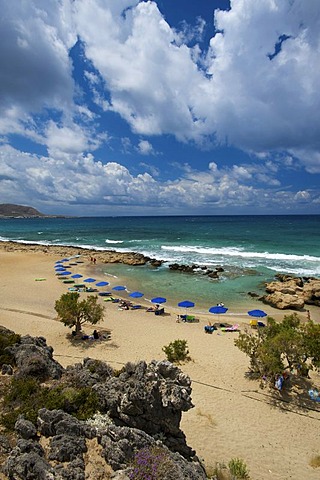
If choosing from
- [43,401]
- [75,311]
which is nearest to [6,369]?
[43,401]

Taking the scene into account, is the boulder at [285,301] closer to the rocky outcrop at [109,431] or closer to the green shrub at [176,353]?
the green shrub at [176,353]

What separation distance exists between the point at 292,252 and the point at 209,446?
2133 inches

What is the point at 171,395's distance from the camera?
7.68m

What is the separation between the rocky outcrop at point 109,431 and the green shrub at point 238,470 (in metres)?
1.38

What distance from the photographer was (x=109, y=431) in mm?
6871

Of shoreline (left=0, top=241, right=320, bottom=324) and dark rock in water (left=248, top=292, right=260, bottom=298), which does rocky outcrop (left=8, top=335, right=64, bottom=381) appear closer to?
shoreline (left=0, top=241, right=320, bottom=324)

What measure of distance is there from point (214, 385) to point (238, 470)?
518cm

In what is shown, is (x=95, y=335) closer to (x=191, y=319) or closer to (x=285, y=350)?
(x=191, y=319)

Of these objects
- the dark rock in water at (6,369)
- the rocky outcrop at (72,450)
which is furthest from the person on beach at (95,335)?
the rocky outcrop at (72,450)

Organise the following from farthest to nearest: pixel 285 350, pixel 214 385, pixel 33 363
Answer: pixel 214 385, pixel 285 350, pixel 33 363

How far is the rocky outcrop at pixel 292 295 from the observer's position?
26.8 metres

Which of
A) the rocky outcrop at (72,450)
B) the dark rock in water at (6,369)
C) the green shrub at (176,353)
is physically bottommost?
the green shrub at (176,353)

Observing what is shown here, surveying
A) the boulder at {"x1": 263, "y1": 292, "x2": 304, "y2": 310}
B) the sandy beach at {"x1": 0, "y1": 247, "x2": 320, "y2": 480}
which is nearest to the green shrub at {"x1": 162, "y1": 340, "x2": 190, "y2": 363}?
the sandy beach at {"x1": 0, "y1": 247, "x2": 320, "y2": 480}

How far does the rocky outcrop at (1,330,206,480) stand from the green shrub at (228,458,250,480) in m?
1.38
